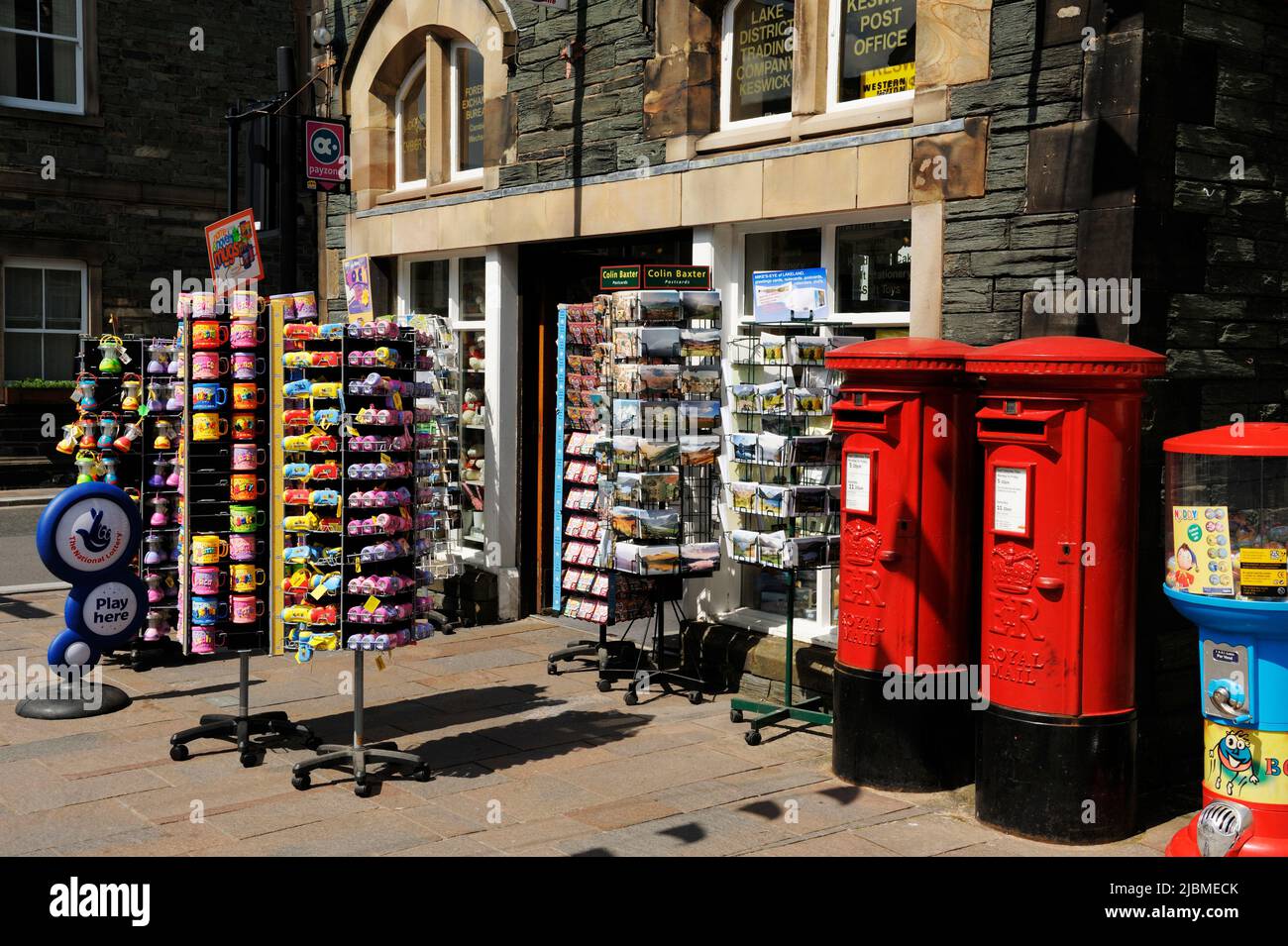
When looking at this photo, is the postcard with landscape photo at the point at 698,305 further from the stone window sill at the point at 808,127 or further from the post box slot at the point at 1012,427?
the post box slot at the point at 1012,427

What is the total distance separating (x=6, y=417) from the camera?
21.0m

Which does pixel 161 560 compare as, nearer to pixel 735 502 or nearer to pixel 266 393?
pixel 266 393

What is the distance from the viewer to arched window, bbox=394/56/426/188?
1266 centimetres

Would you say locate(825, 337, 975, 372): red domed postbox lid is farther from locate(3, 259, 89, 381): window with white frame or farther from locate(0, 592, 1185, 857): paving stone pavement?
locate(3, 259, 89, 381): window with white frame

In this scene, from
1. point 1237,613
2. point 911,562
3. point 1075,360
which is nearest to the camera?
point 1237,613

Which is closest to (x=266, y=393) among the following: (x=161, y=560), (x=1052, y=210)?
(x=161, y=560)

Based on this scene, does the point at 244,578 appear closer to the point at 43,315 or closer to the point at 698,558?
the point at 698,558

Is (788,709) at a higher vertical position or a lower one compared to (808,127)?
lower

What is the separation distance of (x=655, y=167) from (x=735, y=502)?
267 cm

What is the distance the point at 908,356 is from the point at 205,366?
364 centimetres

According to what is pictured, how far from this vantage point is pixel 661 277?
8.79 metres

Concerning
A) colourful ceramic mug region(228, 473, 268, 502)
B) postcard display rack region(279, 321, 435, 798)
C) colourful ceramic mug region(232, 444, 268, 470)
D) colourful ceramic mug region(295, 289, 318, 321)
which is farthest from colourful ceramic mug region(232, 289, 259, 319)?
colourful ceramic mug region(228, 473, 268, 502)

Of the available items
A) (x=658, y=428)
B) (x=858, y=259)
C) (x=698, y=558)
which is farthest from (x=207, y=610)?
(x=858, y=259)

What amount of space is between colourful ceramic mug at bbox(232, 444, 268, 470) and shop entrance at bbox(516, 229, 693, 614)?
13.5ft
